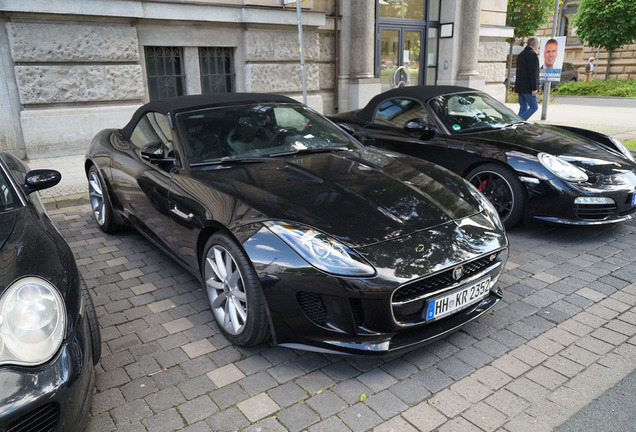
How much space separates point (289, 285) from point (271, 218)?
422 mm

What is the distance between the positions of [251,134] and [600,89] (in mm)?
24975

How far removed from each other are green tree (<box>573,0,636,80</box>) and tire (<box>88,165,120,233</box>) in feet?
81.5

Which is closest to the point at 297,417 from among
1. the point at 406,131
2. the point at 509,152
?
the point at 509,152

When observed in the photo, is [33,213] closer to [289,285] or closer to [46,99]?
[289,285]

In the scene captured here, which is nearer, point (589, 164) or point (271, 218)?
point (271, 218)

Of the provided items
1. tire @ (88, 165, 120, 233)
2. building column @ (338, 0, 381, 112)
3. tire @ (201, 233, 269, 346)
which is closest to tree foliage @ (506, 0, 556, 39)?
building column @ (338, 0, 381, 112)

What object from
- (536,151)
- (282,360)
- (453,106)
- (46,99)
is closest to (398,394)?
(282,360)

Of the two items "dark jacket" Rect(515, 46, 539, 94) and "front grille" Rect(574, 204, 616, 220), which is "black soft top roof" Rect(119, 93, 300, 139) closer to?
"front grille" Rect(574, 204, 616, 220)

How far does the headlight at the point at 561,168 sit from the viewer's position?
4707 millimetres

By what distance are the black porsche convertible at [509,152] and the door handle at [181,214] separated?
2130 mm

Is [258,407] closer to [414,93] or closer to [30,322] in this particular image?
[30,322]

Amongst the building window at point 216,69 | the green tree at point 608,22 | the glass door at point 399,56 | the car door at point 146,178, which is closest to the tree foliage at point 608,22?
the green tree at point 608,22

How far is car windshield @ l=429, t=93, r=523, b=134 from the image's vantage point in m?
5.63

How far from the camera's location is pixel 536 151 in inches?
194
